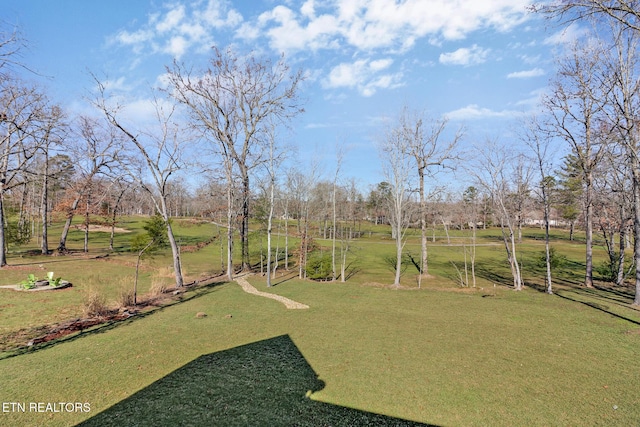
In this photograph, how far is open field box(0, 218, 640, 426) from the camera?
483cm

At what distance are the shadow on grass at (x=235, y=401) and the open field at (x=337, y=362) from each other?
3cm

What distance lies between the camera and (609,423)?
455 centimetres

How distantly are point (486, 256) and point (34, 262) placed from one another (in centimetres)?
3829

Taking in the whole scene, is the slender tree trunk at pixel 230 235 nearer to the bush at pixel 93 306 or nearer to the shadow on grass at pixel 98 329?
the shadow on grass at pixel 98 329

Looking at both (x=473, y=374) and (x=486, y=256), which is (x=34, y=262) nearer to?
(x=473, y=374)

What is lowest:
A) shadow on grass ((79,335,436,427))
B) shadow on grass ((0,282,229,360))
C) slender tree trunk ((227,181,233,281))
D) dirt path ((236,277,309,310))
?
dirt path ((236,277,309,310))

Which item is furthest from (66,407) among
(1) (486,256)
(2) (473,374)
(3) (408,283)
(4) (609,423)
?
(1) (486,256)

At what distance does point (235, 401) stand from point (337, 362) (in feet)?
7.95

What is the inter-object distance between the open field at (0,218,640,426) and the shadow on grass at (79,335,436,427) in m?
0.03

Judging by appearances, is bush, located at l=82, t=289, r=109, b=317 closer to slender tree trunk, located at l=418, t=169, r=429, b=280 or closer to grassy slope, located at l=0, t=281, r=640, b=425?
grassy slope, located at l=0, t=281, r=640, b=425

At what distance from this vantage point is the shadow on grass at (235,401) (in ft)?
14.9

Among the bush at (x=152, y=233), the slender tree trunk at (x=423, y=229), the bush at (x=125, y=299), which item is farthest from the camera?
the slender tree trunk at (x=423, y=229)

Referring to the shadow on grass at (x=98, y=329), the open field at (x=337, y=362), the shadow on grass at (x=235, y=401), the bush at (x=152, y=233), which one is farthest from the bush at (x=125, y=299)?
the shadow on grass at (x=235, y=401)

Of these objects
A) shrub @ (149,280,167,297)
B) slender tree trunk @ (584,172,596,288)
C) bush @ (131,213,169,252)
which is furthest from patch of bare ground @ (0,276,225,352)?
slender tree trunk @ (584,172,596,288)
